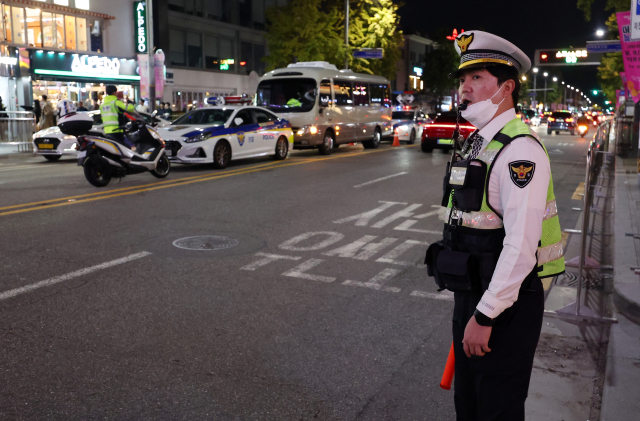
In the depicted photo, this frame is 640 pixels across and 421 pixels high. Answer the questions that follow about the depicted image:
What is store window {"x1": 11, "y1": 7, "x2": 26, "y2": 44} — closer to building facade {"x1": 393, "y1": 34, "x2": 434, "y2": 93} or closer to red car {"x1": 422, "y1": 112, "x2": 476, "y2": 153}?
red car {"x1": 422, "y1": 112, "x2": 476, "y2": 153}

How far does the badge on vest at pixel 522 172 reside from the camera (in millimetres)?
2129

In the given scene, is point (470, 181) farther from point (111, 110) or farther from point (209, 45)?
point (209, 45)

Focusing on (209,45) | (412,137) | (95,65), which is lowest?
(412,137)

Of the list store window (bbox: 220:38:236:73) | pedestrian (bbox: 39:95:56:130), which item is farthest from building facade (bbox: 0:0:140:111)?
store window (bbox: 220:38:236:73)

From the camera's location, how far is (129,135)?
13.2 metres

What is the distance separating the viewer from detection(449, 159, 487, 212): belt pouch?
2219 millimetres

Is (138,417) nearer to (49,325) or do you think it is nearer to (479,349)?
(49,325)

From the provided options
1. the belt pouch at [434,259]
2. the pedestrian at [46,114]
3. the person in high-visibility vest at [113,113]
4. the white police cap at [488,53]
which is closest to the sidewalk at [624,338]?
the belt pouch at [434,259]

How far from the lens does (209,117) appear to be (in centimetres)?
1688

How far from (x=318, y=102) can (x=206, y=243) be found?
47.1ft

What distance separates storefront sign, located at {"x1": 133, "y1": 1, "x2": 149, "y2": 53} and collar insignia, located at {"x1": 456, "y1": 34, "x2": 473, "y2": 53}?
36.1 metres

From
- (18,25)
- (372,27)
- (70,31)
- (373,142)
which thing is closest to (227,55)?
(372,27)

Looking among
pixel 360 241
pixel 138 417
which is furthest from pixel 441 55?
pixel 138 417

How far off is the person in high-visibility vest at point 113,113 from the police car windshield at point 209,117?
3.63 meters
